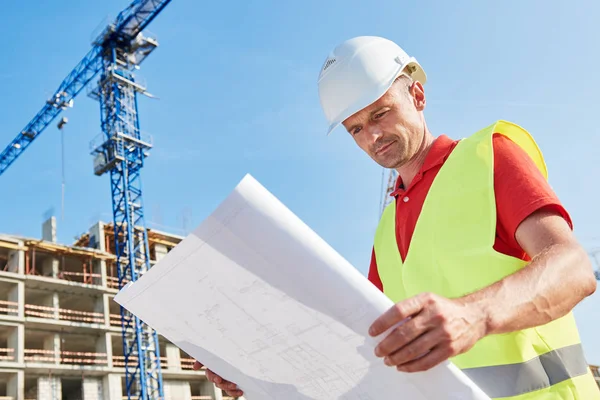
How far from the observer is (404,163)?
1.45 meters

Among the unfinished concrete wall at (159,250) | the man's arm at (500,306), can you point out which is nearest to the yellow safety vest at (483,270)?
the man's arm at (500,306)

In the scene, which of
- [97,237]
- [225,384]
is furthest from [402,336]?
[97,237]

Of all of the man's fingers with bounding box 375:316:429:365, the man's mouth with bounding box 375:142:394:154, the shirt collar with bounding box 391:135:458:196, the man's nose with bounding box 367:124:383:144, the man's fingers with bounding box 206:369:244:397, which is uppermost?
the man's nose with bounding box 367:124:383:144

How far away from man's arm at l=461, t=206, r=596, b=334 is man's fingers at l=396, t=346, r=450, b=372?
3.1 inches

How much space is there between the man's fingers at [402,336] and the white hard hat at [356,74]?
71 cm

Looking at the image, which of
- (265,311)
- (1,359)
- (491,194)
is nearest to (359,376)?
(265,311)

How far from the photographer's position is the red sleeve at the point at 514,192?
960 mm

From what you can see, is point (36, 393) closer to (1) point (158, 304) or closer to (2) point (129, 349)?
(2) point (129, 349)

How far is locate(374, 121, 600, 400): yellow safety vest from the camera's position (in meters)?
0.98

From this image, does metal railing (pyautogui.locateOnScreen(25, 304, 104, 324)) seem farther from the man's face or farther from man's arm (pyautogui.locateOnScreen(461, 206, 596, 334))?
man's arm (pyautogui.locateOnScreen(461, 206, 596, 334))

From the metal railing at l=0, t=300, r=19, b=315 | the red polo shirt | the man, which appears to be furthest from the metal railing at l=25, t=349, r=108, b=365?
the red polo shirt

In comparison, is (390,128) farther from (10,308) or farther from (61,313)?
(61,313)

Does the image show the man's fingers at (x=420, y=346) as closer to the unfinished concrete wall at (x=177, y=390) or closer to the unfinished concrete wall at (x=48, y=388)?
the unfinished concrete wall at (x=48, y=388)

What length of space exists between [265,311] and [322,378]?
0.17m
